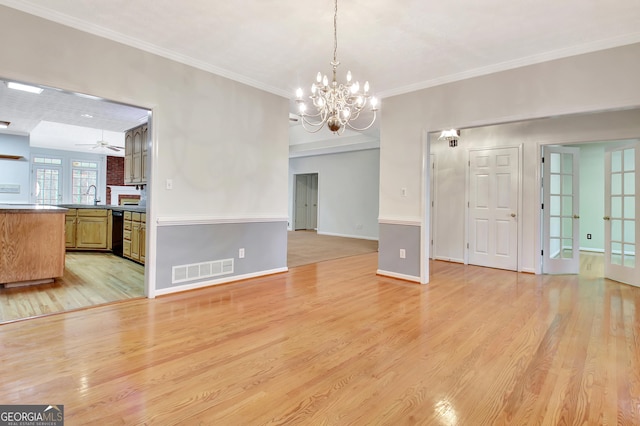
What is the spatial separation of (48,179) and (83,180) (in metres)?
0.95

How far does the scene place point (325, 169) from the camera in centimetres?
1053

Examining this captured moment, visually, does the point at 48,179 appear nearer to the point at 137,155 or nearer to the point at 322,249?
the point at 137,155

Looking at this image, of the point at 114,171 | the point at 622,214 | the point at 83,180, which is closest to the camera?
the point at 622,214

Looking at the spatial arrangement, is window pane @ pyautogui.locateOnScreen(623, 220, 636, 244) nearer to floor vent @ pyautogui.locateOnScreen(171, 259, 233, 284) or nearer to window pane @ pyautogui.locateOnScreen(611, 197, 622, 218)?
window pane @ pyautogui.locateOnScreen(611, 197, 622, 218)

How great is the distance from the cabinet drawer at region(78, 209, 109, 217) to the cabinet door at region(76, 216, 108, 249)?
0.20 feet

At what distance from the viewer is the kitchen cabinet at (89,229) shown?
6266mm

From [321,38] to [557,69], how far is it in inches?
98.7

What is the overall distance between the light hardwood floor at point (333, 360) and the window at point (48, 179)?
1018cm

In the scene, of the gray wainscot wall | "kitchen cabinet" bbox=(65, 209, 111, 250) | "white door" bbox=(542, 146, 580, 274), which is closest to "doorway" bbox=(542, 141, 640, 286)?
"white door" bbox=(542, 146, 580, 274)

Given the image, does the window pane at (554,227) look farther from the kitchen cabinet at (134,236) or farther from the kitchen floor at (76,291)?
the kitchen cabinet at (134,236)

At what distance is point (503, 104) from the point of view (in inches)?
147

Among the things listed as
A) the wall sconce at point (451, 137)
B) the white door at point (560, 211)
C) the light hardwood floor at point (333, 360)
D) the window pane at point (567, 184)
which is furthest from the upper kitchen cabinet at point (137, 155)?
the window pane at point (567, 184)

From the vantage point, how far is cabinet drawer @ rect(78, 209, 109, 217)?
20.5ft

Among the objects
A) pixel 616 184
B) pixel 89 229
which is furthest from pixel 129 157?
pixel 616 184
